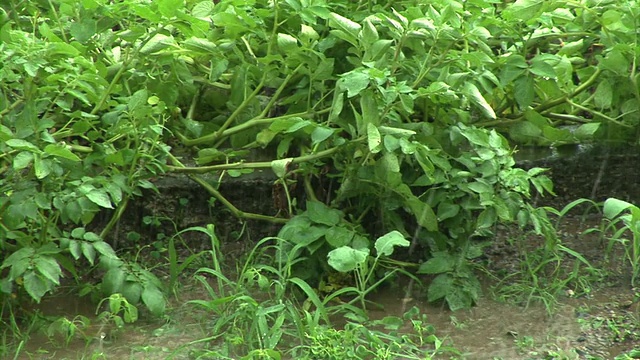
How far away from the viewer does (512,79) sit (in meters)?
3.73

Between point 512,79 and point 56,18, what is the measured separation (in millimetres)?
1651

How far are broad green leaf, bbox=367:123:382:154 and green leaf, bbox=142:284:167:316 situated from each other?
2.85 feet

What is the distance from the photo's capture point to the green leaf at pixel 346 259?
130 inches

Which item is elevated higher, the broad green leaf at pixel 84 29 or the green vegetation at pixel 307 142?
the broad green leaf at pixel 84 29

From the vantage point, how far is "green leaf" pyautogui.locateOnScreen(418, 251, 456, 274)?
366 centimetres

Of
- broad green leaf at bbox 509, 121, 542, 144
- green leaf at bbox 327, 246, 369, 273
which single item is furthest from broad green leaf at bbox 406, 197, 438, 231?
broad green leaf at bbox 509, 121, 542, 144

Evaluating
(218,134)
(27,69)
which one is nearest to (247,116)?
(218,134)

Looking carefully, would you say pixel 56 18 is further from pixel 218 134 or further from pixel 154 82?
pixel 218 134

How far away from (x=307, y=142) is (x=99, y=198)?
1013mm

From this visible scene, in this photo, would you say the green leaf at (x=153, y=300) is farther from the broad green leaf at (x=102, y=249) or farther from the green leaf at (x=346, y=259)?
the green leaf at (x=346, y=259)

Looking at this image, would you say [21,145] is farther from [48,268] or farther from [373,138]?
[373,138]

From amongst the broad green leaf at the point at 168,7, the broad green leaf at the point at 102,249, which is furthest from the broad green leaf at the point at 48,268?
the broad green leaf at the point at 168,7

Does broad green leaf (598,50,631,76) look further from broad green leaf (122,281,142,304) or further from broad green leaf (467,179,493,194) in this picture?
broad green leaf (122,281,142,304)

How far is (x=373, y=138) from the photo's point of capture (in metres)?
3.30
